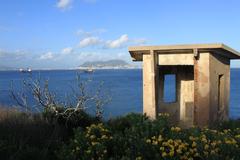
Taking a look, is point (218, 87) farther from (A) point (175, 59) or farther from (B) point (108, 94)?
(B) point (108, 94)

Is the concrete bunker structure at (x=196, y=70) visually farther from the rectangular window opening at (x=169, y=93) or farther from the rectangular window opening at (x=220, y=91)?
the rectangular window opening at (x=169, y=93)

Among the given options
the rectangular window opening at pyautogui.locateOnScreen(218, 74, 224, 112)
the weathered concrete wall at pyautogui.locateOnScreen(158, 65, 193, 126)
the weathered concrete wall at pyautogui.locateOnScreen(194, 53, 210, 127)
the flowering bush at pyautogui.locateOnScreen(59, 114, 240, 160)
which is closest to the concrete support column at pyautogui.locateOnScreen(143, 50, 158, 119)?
the weathered concrete wall at pyautogui.locateOnScreen(194, 53, 210, 127)

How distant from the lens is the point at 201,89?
12766 millimetres

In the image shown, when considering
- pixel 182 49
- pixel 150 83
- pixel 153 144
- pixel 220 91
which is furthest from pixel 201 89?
pixel 153 144

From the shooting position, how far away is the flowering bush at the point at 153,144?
601 cm

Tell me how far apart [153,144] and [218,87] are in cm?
865

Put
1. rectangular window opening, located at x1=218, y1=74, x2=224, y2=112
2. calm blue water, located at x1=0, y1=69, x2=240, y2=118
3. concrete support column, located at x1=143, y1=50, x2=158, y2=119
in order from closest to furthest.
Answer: concrete support column, located at x1=143, y1=50, x2=158, y2=119
calm blue water, located at x1=0, y1=69, x2=240, y2=118
rectangular window opening, located at x1=218, y1=74, x2=224, y2=112

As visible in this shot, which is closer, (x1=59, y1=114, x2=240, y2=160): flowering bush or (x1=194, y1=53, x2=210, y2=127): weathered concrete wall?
(x1=59, y1=114, x2=240, y2=160): flowering bush

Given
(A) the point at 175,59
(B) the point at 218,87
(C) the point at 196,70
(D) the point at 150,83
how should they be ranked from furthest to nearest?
(B) the point at 218,87, (D) the point at 150,83, (A) the point at 175,59, (C) the point at 196,70

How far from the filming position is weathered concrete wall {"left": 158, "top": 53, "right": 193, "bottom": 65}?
42.0 feet

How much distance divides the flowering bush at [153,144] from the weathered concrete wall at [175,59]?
562 cm

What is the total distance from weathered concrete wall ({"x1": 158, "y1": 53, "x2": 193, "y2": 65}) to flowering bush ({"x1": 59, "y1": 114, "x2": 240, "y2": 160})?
562 cm

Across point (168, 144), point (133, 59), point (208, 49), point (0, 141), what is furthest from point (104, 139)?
point (133, 59)

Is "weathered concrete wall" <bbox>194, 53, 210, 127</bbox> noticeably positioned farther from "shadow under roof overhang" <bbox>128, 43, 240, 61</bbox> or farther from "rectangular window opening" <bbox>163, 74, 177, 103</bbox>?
"rectangular window opening" <bbox>163, 74, 177, 103</bbox>
